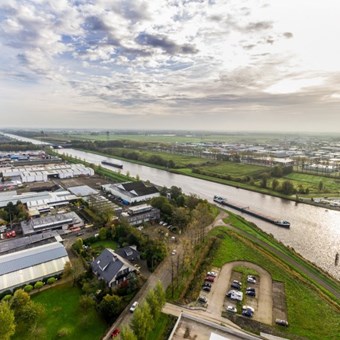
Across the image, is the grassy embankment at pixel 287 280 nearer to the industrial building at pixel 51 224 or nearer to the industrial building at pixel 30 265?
the industrial building at pixel 30 265

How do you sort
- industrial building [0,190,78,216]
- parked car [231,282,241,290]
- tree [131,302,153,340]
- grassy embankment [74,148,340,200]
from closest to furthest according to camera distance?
tree [131,302,153,340] < parked car [231,282,241,290] < industrial building [0,190,78,216] < grassy embankment [74,148,340,200]

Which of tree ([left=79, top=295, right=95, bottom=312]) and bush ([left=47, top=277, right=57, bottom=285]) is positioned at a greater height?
tree ([left=79, top=295, right=95, bottom=312])

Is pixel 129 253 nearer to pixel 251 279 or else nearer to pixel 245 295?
pixel 245 295

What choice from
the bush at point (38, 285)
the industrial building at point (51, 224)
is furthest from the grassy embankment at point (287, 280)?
the industrial building at point (51, 224)

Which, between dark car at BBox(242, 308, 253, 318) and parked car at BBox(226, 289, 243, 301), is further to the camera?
parked car at BBox(226, 289, 243, 301)

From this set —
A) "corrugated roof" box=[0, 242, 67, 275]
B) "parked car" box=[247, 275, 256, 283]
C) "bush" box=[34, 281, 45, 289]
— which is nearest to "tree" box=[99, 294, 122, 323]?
"bush" box=[34, 281, 45, 289]

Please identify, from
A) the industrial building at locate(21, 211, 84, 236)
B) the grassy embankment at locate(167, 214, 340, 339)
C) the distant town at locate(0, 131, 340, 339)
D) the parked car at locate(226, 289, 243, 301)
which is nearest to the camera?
the distant town at locate(0, 131, 340, 339)

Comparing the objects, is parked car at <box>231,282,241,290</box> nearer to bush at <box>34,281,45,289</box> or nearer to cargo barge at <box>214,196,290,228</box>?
bush at <box>34,281,45,289</box>

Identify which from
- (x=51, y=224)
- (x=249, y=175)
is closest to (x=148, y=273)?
(x=51, y=224)

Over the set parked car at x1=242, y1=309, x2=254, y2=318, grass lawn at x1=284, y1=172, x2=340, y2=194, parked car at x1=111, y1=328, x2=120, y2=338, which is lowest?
parked car at x1=111, y1=328, x2=120, y2=338
